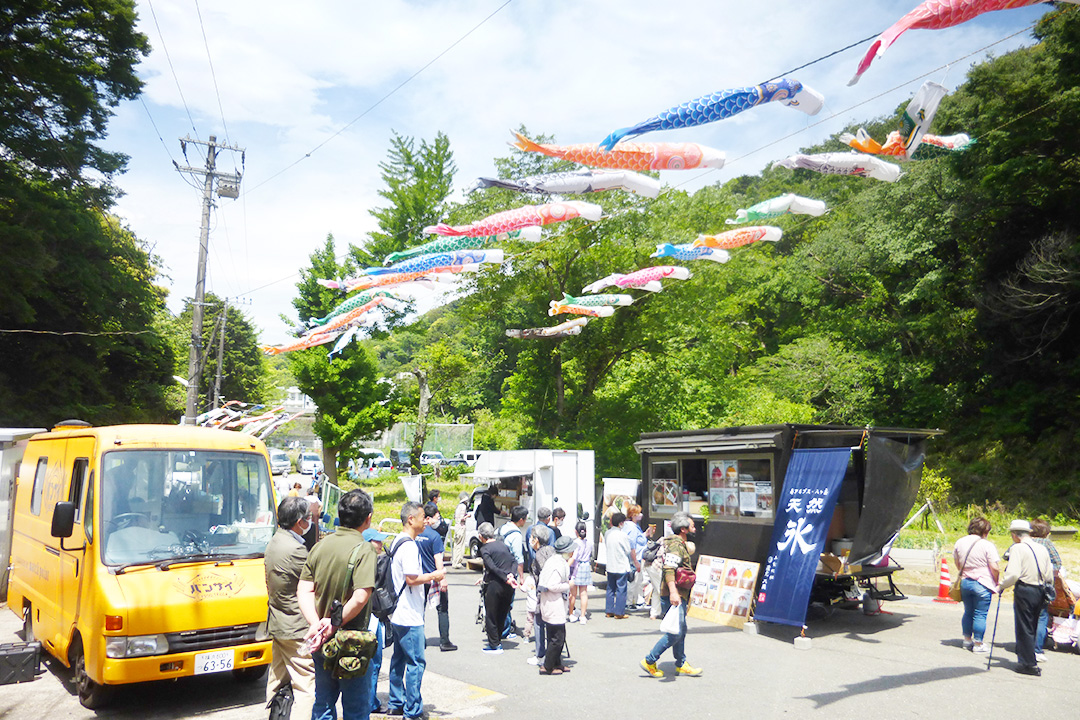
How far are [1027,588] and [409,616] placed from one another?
666 centimetres

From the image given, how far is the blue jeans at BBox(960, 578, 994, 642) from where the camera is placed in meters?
8.70

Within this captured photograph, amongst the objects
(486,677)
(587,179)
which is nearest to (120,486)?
(486,677)

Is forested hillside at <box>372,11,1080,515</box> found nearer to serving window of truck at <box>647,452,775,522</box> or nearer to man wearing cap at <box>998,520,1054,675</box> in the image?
serving window of truck at <box>647,452,775,522</box>

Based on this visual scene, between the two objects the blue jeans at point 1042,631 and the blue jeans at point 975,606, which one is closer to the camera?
the blue jeans at point 1042,631

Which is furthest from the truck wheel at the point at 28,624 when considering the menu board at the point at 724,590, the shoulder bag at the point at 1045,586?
the shoulder bag at the point at 1045,586

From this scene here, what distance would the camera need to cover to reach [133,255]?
3322 centimetres

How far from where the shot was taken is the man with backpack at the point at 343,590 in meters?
4.35

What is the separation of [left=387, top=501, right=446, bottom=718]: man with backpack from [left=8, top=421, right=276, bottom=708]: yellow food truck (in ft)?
4.40

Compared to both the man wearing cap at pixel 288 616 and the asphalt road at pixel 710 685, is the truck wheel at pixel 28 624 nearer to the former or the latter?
the asphalt road at pixel 710 685

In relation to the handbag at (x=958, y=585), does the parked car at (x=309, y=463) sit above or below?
above

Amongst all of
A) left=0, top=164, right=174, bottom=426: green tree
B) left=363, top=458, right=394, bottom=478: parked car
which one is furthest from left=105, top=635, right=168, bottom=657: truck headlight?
left=363, top=458, right=394, bottom=478: parked car

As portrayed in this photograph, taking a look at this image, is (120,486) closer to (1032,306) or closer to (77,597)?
(77,597)

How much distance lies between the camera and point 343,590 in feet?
14.4

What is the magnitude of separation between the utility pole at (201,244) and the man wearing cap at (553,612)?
15879 millimetres
